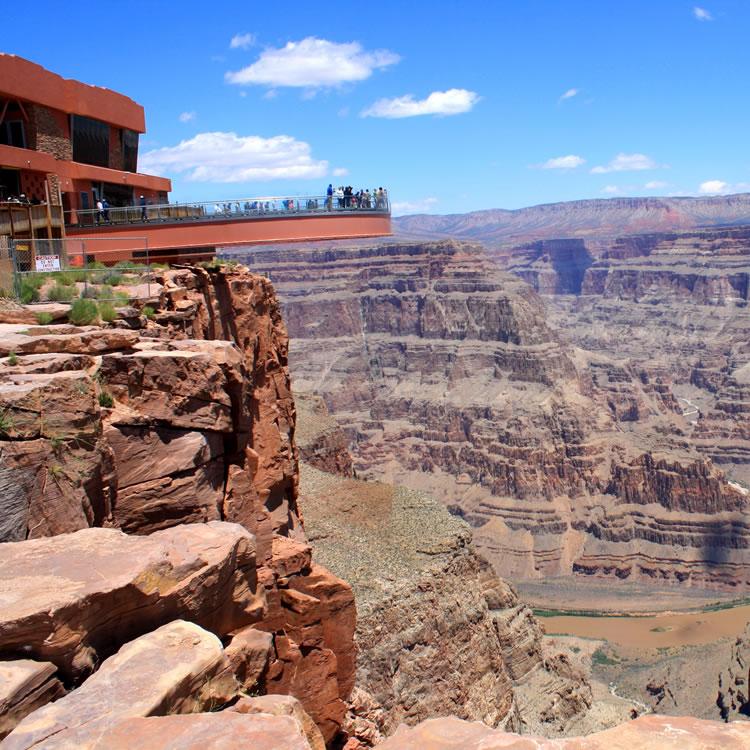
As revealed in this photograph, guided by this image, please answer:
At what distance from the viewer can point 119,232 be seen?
98.0 ft

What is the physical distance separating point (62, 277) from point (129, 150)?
19.4 metres

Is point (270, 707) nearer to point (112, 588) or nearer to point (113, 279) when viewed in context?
point (112, 588)

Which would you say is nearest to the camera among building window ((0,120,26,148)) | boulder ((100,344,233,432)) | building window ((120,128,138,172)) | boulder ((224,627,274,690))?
boulder ((224,627,274,690))

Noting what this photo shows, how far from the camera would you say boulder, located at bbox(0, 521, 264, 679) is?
850cm

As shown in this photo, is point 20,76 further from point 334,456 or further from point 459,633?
point 334,456

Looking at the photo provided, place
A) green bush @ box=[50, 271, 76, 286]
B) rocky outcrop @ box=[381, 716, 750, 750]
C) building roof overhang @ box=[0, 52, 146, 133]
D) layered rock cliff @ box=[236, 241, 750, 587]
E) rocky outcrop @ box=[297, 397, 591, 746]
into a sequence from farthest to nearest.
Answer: layered rock cliff @ box=[236, 241, 750, 587], rocky outcrop @ box=[297, 397, 591, 746], building roof overhang @ box=[0, 52, 146, 133], green bush @ box=[50, 271, 76, 286], rocky outcrop @ box=[381, 716, 750, 750]

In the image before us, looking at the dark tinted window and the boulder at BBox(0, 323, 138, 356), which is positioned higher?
the dark tinted window

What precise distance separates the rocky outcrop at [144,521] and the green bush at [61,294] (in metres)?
2.08

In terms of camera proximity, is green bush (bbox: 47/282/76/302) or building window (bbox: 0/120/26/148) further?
building window (bbox: 0/120/26/148)

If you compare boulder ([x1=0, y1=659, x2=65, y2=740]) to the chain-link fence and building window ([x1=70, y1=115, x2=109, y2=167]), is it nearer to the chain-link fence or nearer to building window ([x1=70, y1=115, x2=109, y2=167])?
the chain-link fence

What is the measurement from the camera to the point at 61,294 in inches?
786

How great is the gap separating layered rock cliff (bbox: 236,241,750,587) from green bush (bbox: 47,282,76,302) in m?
92.0

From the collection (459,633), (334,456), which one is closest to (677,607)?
(334,456)

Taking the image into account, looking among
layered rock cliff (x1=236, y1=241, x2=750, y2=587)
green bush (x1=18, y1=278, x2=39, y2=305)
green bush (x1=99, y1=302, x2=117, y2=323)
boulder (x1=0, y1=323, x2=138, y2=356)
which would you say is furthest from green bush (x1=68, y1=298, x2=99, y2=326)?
layered rock cliff (x1=236, y1=241, x2=750, y2=587)
